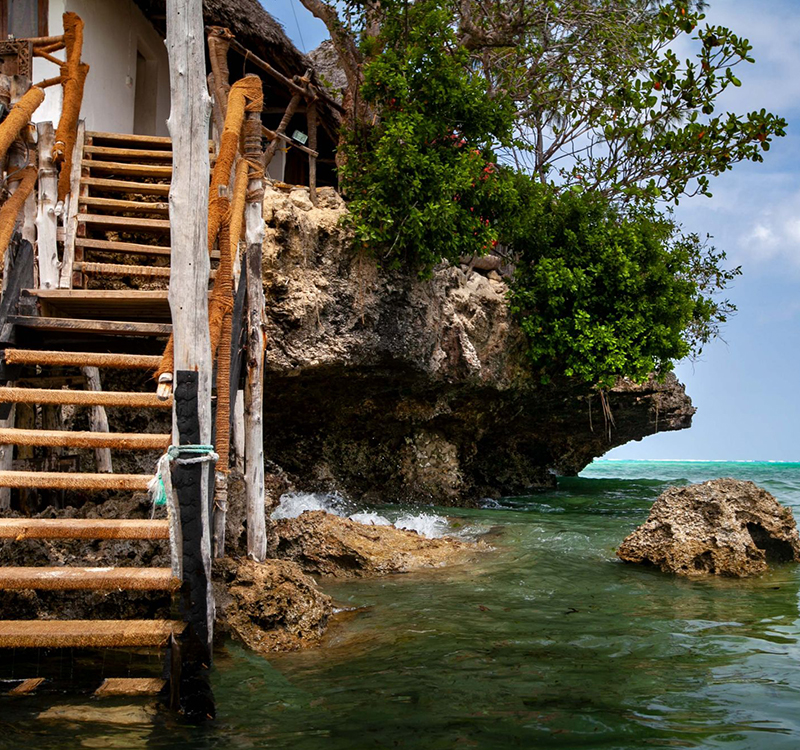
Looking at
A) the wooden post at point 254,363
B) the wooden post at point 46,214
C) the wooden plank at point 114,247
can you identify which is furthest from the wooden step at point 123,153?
the wooden post at point 254,363

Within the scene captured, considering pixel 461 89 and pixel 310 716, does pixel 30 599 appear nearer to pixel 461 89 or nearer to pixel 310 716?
pixel 310 716

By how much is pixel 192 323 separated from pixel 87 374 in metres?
3.35

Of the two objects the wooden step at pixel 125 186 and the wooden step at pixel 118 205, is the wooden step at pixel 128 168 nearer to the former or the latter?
the wooden step at pixel 125 186

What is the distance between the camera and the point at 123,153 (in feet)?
29.2

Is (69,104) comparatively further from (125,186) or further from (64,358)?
(64,358)

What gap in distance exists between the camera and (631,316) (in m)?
12.8

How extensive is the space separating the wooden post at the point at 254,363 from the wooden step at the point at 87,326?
696mm

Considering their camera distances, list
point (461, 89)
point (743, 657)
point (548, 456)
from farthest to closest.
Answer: point (548, 456) → point (461, 89) → point (743, 657)

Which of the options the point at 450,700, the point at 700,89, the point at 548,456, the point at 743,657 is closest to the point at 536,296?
the point at 700,89

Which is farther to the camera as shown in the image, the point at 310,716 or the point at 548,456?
the point at 548,456

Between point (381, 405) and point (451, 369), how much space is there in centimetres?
134

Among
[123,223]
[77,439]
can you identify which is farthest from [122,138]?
[77,439]

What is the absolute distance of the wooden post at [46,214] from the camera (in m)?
6.76

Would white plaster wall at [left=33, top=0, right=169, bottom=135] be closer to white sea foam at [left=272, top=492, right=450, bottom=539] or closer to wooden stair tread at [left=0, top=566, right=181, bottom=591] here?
white sea foam at [left=272, top=492, right=450, bottom=539]
